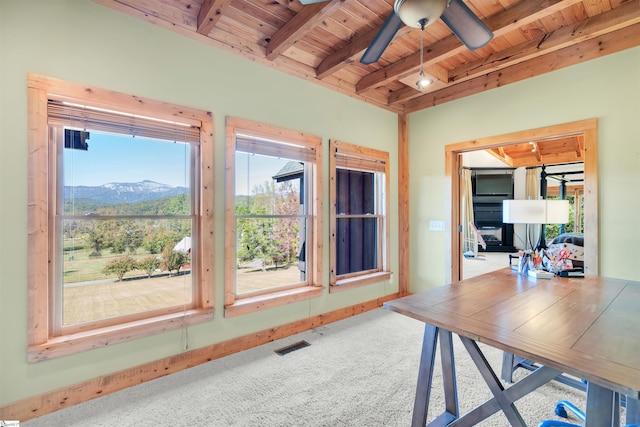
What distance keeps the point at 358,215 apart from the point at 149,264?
250cm

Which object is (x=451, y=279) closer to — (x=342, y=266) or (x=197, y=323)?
(x=342, y=266)

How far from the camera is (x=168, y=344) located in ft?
7.58

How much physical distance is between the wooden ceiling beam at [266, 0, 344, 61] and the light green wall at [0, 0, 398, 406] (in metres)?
0.26

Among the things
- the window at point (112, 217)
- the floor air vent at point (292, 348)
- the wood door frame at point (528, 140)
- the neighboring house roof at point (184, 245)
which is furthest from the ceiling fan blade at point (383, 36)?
the floor air vent at point (292, 348)

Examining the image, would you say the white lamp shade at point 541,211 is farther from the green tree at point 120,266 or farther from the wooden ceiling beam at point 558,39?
the green tree at point 120,266

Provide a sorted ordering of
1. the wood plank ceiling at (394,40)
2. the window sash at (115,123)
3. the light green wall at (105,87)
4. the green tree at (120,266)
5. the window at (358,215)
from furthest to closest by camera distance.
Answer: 1. the window at (358,215)
2. the wood plank ceiling at (394,40)
3. the green tree at (120,266)
4. the window sash at (115,123)
5. the light green wall at (105,87)

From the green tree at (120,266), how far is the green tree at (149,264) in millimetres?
42

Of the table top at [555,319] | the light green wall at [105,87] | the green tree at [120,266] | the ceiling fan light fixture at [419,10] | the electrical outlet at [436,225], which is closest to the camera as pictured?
the table top at [555,319]

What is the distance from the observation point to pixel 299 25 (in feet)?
7.86

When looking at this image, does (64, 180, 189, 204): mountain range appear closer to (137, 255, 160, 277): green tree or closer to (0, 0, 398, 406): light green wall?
(0, 0, 398, 406): light green wall

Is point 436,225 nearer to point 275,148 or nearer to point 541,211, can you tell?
point 541,211

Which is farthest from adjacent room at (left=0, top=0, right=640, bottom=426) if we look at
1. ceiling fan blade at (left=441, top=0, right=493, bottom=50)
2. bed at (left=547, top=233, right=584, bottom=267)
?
bed at (left=547, top=233, right=584, bottom=267)

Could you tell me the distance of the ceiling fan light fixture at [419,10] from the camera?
1.52 metres

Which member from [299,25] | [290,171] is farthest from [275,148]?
[299,25]
